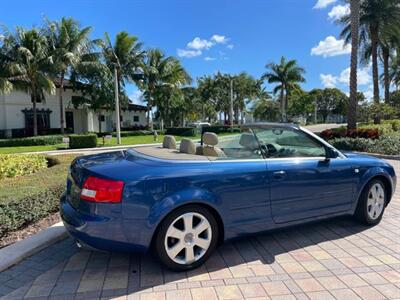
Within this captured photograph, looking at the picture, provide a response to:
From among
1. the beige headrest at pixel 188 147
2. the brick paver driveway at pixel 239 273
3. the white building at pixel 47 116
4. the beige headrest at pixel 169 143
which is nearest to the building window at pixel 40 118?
the white building at pixel 47 116

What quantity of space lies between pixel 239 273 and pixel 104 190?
5.09ft

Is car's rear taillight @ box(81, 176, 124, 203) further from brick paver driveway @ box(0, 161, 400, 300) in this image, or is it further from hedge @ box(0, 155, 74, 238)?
hedge @ box(0, 155, 74, 238)

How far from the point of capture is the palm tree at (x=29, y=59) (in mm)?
23797

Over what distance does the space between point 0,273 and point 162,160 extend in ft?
6.39

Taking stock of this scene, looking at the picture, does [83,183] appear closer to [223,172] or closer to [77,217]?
[77,217]

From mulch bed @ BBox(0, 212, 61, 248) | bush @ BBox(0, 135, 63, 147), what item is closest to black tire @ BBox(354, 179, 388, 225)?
mulch bed @ BBox(0, 212, 61, 248)

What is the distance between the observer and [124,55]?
32781mm

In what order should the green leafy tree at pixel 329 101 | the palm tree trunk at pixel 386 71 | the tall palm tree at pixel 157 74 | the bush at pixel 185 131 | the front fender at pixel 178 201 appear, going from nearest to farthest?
the front fender at pixel 178 201 < the palm tree trunk at pixel 386 71 < the bush at pixel 185 131 < the tall palm tree at pixel 157 74 < the green leafy tree at pixel 329 101

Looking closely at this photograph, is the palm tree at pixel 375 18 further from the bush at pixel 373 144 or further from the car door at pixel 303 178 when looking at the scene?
the car door at pixel 303 178

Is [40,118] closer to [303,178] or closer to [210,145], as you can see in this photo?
[210,145]

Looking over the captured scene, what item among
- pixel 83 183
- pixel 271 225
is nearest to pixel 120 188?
pixel 83 183

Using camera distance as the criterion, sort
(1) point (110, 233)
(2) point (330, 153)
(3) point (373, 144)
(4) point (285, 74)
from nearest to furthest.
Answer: (1) point (110, 233), (2) point (330, 153), (3) point (373, 144), (4) point (285, 74)

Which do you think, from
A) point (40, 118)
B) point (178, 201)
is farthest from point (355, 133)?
point (40, 118)

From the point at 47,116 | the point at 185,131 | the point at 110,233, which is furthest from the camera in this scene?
the point at 185,131
